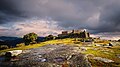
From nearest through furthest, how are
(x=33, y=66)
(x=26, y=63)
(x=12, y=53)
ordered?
1. (x=33, y=66)
2. (x=26, y=63)
3. (x=12, y=53)

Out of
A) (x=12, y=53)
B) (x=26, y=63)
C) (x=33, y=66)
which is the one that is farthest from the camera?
(x=12, y=53)

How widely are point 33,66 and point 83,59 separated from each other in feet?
75.4

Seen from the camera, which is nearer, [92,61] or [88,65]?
[88,65]

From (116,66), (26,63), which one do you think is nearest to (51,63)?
(26,63)

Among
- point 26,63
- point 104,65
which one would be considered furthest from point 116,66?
point 26,63

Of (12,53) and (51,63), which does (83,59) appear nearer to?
(51,63)

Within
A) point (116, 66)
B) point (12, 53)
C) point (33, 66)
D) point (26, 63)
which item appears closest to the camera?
point (116, 66)

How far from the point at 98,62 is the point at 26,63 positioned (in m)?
33.3

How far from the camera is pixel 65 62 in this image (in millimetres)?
88812

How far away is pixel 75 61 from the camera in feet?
296

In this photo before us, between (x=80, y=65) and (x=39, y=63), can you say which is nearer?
(x=80, y=65)

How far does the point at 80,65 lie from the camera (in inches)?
3290

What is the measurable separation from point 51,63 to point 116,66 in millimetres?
27659

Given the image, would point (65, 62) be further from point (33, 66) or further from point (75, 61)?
point (33, 66)
